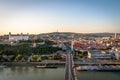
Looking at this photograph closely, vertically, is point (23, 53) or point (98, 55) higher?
point (23, 53)

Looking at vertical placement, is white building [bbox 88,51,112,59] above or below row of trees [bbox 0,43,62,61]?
below

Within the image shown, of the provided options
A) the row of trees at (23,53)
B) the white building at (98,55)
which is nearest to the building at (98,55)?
the white building at (98,55)

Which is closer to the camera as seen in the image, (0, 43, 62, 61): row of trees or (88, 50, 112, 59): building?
(0, 43, 62, 61): row of trees

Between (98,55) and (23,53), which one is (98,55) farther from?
(23,53)

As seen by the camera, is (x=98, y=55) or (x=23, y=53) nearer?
(x=98, y=55)

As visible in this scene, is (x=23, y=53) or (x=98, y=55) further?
(x=23, y=53)

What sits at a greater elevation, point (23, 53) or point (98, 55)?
point (23, 53)

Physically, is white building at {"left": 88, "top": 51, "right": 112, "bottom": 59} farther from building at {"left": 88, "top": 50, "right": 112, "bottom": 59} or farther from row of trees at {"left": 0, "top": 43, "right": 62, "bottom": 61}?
row of trees at {"left": 0, "top": 43, "right": 62, "bottom": 61}

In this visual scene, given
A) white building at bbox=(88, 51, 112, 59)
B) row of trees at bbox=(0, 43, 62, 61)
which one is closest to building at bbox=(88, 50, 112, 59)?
white building at bbox=(88, 51, 112, 59)

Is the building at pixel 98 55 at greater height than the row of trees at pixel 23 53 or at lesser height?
lesser

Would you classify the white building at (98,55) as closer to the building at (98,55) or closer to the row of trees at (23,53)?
the building at (98,55)

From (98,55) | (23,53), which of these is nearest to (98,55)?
(98,55)

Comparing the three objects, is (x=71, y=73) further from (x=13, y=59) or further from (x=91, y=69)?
(x=13, y=59)
